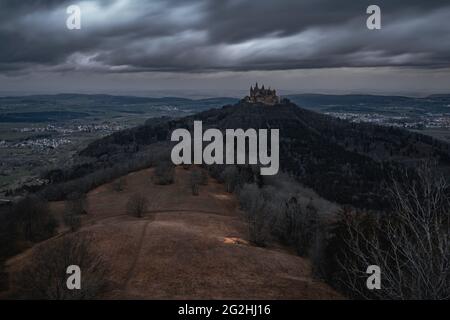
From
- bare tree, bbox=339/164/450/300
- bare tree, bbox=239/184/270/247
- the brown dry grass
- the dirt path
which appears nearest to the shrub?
the brown dry grass

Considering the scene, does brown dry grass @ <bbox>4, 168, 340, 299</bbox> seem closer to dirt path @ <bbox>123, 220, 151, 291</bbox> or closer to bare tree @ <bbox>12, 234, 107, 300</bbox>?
dirt path @ <bbox>123, 220, 151, 291</bbox>

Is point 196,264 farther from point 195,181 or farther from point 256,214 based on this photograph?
point 195,181

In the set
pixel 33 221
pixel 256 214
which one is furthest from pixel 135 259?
pixel 33 221

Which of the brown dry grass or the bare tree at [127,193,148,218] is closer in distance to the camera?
the brown dry grass

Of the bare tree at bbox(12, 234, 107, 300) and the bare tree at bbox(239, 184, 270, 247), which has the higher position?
the bare tree at bbox(12, 234, 107, 300)

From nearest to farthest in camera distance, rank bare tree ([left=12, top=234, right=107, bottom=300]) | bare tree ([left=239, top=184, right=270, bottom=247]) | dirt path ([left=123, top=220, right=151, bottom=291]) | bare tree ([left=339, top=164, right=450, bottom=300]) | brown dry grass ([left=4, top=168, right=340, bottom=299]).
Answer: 1. bare tree ([left=339, top=164, right=450, bottom=300])
2. bare tree ([left=12, top=234, right=107, bottom=300])
3. brown dry grass ([left=4, top=168, right=340, bottom=299])
4. dirt path ([left=123, top=220, right=151, bottom=291])
5. bare tree ([left=239, top=184, right=270, bottom=247])

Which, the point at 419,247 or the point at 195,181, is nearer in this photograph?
the point at 419,247

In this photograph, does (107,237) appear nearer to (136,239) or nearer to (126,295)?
(136,239)
